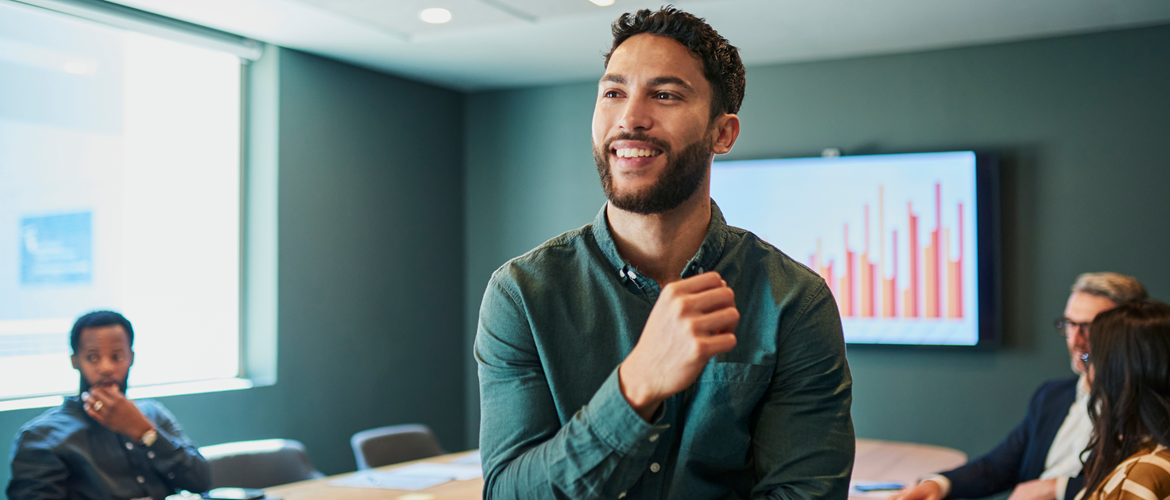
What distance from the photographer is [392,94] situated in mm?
5262

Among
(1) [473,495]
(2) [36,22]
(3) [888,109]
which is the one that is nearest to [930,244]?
(3) [888,109]

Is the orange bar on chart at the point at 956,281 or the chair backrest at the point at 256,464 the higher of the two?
the orange bar on chart at the point at 956,281

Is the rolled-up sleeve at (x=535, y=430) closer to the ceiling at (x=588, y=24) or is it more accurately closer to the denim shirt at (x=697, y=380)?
the denim shirt at (x=697, y=380)

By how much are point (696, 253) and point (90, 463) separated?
2444 mm

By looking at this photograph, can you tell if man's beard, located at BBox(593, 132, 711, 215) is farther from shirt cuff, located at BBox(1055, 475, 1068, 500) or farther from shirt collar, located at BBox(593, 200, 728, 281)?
shirt cuff, located at BBox(1055, 475, 1068, 500)

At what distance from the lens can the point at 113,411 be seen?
285cm

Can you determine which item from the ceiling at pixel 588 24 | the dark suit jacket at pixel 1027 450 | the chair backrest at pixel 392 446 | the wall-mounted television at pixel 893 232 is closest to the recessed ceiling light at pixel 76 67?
the ceiling at pixel 588 24

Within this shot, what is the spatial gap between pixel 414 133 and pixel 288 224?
1132 mm

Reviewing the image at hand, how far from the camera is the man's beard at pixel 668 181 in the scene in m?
1.15

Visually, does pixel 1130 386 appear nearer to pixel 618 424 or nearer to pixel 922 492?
pixel 922 492

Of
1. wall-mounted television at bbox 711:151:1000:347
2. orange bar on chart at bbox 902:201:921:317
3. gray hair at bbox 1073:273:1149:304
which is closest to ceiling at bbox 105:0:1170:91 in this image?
wall-mounted television at bbox 711:151:1000:347

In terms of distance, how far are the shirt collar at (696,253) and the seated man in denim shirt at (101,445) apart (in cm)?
227

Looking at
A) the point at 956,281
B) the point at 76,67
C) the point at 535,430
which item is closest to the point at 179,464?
the point at 76,67

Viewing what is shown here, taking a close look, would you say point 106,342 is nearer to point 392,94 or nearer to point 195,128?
point 195,128
